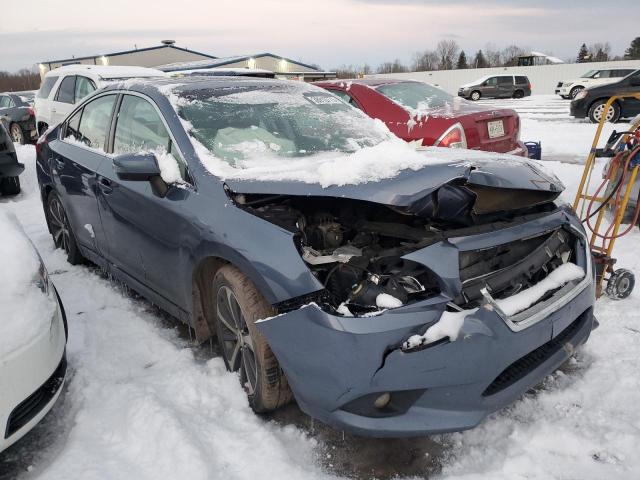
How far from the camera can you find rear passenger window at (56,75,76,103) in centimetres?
954

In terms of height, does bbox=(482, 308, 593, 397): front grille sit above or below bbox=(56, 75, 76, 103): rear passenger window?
below

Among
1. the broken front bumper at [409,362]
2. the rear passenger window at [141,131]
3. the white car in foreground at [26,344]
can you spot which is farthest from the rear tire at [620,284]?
the white car in foreground at [26,344]

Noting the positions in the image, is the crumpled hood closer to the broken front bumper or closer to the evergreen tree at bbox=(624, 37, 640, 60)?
the broken front bumper

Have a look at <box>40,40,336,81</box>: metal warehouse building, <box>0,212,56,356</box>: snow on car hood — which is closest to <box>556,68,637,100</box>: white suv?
<box>40,40,336,81</box>: metal warehouse building

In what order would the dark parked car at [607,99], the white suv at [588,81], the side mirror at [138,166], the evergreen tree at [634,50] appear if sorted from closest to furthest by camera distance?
the side mirror at [138,166] < the dark parked car at [607,99] < the white suv at [588,81] < the evergreen tree at [634,50]

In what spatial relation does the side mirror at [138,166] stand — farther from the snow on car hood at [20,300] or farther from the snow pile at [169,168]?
the snow on car hood at [20,300]

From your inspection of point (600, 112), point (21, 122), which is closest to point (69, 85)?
point (21, 122)

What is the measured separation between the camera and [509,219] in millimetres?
2434

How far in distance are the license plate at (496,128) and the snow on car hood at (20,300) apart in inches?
188

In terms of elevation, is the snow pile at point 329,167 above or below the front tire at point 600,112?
above

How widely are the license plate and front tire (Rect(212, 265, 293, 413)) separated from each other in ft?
13.9

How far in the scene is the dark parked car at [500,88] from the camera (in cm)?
2748

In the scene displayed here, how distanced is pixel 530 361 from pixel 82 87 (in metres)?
9.46

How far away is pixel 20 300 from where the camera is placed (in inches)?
90.4
